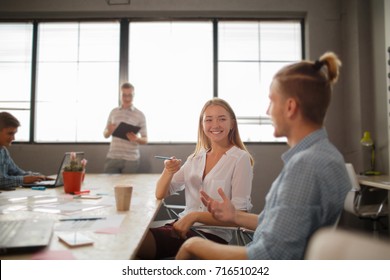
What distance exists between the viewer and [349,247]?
1.19 ft

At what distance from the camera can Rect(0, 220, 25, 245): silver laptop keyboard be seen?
30.8 inches

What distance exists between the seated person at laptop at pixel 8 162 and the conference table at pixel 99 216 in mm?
190

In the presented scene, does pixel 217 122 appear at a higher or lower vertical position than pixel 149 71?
lower

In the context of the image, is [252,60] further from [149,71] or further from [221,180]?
[221,180]

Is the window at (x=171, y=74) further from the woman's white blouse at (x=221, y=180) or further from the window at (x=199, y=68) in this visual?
the woman's white blouse at (x=221, y=180)

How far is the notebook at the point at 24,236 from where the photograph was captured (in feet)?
2.43

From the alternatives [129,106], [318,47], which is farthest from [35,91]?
[318,47]

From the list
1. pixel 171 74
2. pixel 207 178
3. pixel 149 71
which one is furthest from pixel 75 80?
pixel 207 178

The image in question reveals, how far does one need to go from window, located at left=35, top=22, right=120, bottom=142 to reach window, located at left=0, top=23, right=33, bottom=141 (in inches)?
6.2

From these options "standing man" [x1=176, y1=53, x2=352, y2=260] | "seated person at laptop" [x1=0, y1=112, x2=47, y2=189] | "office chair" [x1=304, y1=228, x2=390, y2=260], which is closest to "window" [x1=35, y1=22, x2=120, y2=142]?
"seated person at laptop" [x1=0, y1=112, x2=47, y2=189]

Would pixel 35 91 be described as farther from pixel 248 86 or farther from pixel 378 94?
pixel 378 94

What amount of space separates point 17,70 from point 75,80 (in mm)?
828

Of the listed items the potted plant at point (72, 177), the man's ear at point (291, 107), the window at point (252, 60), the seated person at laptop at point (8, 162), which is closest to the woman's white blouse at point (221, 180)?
the potted plant at point (72, 177)

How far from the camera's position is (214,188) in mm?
1580
